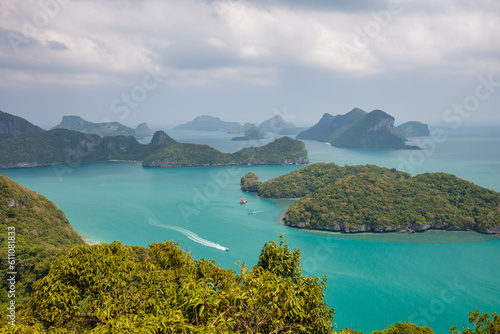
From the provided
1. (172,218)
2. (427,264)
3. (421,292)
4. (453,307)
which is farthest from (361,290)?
(172,218)

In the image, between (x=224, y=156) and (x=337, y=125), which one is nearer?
(x=224, y=156)

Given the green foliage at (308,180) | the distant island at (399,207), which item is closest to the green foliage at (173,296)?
the distant island at (399,207)

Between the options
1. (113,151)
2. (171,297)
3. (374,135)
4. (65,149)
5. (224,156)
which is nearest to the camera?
(171,297)

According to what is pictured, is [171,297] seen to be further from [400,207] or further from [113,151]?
[113,151]

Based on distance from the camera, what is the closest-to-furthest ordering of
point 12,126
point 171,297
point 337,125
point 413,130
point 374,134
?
point 171,297 → point 12,126 → point 374,134 → point 337,125 → point 413,130

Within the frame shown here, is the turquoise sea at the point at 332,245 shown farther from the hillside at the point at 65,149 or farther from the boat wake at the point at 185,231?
the hillside at the point at 65,149

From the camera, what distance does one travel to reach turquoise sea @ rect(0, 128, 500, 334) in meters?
23.7

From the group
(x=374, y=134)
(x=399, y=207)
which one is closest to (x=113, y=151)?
(x=399, y=207)

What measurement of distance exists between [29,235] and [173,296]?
28.2 meters

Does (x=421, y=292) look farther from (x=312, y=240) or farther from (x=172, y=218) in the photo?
(x=172, y=218)

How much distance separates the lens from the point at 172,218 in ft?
142

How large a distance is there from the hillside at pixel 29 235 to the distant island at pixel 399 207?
27.6 meters

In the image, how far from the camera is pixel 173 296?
5891 mm

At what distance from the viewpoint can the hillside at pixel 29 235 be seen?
2056 cm
